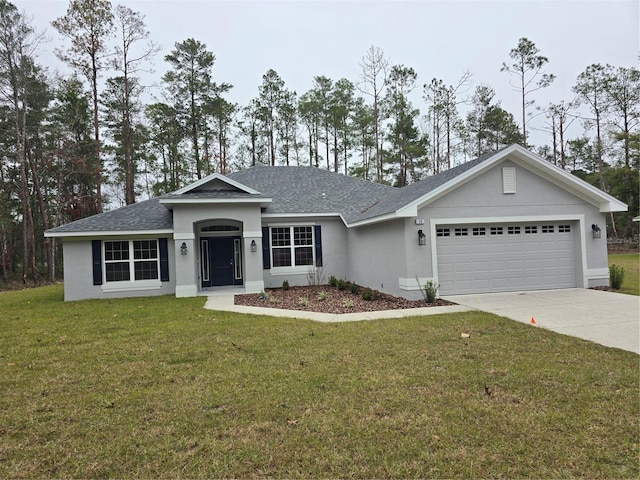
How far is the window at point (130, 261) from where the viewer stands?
45.1 ft

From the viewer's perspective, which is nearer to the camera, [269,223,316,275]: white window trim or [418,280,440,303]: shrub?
[418,280,440,303]: shrub

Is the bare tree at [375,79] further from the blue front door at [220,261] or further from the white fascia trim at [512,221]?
the white fascia trim at [512,221]

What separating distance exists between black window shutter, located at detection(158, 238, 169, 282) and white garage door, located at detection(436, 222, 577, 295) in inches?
382

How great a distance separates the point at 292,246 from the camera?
15391mm

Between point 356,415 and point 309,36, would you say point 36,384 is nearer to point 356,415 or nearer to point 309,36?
point 356,415

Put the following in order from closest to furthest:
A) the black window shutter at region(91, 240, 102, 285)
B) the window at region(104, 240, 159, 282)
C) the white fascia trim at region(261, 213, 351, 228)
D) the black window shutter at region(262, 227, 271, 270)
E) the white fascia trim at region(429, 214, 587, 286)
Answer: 1. the white fascia trim at region(429, 214, 587, 286)
2. the black window shutter at region(91, 240, 102, 285)
3. the window at region(104, 240, 159, 282)
4. the white fascia trim at region(261, 213, 351, 228)
5. the black window shutter at region(262, 227, 271, 270)

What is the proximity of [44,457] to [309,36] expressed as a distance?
59.6 feet

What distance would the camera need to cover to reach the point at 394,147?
2891cm

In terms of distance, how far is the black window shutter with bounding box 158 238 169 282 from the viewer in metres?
14.0

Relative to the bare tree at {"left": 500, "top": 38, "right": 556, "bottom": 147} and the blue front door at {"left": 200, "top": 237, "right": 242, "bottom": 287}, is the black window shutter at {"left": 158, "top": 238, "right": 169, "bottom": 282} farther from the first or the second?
the bare tree at {"left": 500, "top": 38, "right": 556, "bottom": 147}

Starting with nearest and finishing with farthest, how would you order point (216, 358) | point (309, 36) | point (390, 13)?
1. point (216, 358)
2. point (390, 13)
3. point (309, 36)

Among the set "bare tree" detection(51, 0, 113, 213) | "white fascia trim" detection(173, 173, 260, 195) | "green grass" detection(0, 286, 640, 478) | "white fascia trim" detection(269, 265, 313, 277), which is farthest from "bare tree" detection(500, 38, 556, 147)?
"green grass" detection(0, 286, 640, 478)

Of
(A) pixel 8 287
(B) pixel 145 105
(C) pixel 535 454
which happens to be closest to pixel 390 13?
(C) pixel 535 454

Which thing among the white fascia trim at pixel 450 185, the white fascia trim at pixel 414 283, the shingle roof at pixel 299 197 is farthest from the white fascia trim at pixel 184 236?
the white fascia trim at pixel 414 283
